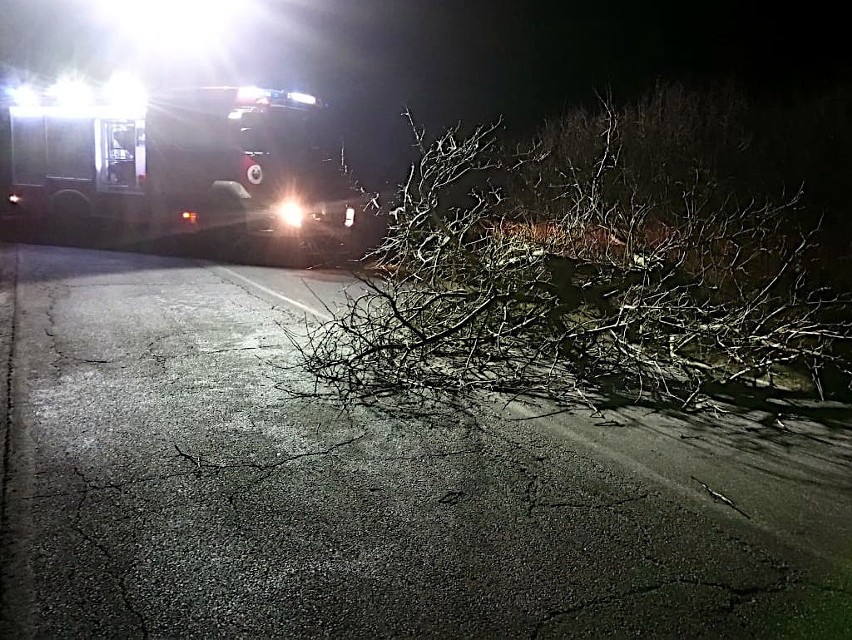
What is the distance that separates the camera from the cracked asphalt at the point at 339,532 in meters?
3.19

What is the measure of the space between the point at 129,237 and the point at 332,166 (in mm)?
5689

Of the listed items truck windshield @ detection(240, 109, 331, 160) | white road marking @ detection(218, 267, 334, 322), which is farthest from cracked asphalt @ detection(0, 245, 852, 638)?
truck windshield @ detection(240, 109, 331, 160)

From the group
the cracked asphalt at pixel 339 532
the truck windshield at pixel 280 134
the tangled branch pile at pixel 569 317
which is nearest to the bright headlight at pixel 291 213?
the truck windshield at pixel 280 134

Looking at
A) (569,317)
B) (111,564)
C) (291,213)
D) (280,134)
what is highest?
(280,134)

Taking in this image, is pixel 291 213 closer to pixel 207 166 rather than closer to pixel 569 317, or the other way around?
pixel 207 166

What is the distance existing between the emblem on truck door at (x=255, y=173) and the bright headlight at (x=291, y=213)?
67 cm

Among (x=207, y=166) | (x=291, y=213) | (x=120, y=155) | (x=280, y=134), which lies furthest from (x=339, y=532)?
(x=120, y=155)

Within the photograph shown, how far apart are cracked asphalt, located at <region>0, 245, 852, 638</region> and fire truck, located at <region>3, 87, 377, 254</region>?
27.8 feet

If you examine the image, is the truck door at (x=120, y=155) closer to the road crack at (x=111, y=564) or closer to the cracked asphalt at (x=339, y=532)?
the cracked asphalt at (x=339, y=532)

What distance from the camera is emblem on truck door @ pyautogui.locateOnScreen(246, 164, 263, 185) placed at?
14281 mm

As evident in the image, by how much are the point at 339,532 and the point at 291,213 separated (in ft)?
36.6

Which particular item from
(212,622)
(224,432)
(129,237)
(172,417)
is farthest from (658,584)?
(129,237)

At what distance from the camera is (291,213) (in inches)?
566

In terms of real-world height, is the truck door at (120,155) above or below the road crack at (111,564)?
above
